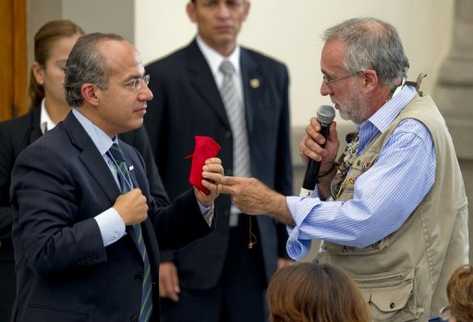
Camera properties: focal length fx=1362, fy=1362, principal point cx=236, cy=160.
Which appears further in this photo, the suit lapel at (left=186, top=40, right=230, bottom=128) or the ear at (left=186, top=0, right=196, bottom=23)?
the ear at (left=186, top=0, right=196, bottom=23)

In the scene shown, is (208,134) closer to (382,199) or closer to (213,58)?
(213,58)

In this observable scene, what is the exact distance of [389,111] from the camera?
5.21 meters

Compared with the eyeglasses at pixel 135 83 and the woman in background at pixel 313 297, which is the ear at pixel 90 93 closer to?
the eyeglasses at pixel 135 83

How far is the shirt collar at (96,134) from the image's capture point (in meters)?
5.00

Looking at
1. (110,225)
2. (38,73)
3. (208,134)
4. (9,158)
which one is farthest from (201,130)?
(110,225)

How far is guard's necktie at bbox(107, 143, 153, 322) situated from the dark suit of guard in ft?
6.21

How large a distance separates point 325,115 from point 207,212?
0.61 meters

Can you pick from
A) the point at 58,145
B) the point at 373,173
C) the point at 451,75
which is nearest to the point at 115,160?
the point at 58,145

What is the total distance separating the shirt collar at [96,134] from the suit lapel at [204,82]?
2141 mm

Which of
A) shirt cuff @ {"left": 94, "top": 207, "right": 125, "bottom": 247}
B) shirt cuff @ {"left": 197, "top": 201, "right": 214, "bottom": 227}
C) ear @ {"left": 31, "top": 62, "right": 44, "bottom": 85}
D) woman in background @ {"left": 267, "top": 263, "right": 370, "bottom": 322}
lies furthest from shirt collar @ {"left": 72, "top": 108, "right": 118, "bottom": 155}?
ear @ {"left": 31, "top": 62, "right": 44, "bottom": 85}

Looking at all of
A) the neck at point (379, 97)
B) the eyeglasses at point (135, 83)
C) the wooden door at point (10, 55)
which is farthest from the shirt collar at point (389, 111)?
the wooden door at point (10, 55)

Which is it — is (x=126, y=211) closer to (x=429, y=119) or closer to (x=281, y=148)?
(x=429, y=119)

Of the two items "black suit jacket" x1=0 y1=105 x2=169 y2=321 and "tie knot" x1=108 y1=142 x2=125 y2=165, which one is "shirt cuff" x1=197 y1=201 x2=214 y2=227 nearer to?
"tie knot" x1=108 y1=142 x2=125 y2=165

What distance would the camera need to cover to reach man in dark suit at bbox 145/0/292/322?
706cm
